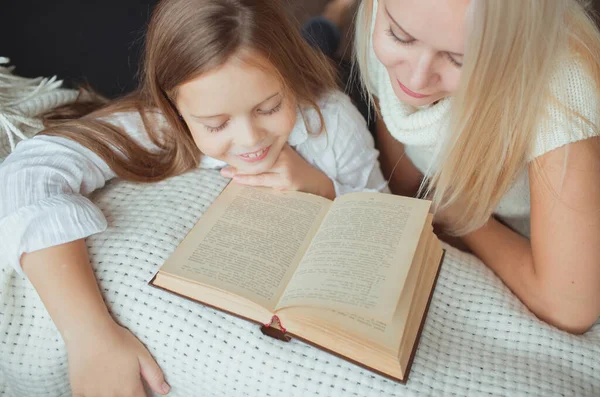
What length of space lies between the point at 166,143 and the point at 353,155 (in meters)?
0.39

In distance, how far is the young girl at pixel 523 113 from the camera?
26.7 inches

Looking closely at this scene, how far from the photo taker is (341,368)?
28.1 inches

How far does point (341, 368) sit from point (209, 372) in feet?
0.64

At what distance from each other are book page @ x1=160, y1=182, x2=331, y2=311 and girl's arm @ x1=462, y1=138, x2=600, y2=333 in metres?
0.35

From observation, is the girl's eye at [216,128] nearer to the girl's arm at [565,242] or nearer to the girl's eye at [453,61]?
the girl's eye at [453,61]

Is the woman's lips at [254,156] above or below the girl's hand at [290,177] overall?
above

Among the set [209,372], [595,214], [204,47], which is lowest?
[209,372]

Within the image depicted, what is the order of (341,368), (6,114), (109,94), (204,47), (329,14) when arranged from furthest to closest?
(329,14) < (109,94) < (6,114) < (204,47) < (341,368)

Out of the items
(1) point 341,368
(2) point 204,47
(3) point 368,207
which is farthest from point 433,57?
(1) point 341,368

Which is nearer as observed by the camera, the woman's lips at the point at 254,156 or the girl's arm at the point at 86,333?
the girl's arm at the point at 86,333

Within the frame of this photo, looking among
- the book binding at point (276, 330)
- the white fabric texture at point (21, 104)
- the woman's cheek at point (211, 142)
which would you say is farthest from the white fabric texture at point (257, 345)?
the white fabric texture at point (21, 104)

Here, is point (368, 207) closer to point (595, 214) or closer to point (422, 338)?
point (422, 338)

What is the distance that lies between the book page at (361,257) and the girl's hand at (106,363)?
24 centimetres

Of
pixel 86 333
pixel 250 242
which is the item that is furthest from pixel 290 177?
pixel 86 333
